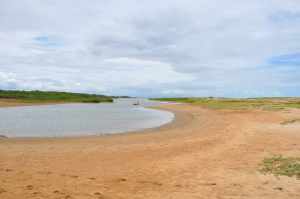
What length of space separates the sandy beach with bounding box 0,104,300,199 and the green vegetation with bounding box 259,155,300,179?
326 mm

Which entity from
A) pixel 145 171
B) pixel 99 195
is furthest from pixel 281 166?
pixel 99 195

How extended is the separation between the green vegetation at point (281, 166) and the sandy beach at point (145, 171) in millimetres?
326

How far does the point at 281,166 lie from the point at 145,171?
12.8 ft

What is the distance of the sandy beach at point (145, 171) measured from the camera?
627cm

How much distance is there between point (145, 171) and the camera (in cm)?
830

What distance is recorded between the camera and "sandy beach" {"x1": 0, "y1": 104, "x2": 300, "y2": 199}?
6.27 meters

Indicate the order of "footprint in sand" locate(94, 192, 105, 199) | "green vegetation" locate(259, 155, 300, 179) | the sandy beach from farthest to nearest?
1. "green vegetation" locate(259, 155, 300, 179)
2. the sandy beach
3. "footprint in sand" locate(94, 192, 105, 199)

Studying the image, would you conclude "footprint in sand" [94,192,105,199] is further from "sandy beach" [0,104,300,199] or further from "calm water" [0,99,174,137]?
"calm water" [0,99,174,137]

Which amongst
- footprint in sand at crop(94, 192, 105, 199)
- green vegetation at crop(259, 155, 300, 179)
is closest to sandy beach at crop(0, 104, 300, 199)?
footprint in sand at crop(94, 192, 105, 199)

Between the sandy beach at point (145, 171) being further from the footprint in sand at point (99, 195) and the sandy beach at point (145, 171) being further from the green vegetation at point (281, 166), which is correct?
the green vegetation at point (281, 166)

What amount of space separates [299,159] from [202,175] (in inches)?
139

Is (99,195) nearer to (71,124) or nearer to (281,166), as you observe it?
(281,166)

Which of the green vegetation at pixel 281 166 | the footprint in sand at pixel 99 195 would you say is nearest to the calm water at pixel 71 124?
the green vegetation at pixel 281 166

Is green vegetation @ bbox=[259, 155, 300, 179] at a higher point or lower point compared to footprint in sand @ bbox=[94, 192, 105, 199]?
higher
